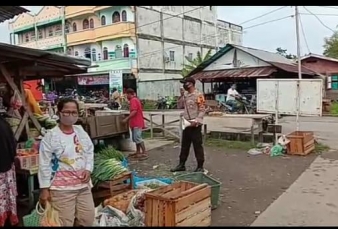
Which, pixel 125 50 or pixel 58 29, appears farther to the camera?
pixel 58 29

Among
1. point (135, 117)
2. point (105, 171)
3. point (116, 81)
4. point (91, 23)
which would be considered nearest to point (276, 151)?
point (135, 117)

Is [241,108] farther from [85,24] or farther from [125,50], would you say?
[85,24]

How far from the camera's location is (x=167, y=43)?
34.9m

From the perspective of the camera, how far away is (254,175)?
23.5 feet

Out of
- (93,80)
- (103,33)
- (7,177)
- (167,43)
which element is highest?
(103,33)

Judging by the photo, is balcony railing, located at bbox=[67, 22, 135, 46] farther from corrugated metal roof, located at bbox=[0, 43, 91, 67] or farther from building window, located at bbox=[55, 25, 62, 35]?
corrugated metal roof, located at bbox=[0, 43, 91, 67]

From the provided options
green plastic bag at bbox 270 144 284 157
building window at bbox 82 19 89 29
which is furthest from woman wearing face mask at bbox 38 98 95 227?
building window at bbox 82 19 89 29

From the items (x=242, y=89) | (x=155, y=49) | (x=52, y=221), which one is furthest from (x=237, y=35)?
(x=52, y=221)

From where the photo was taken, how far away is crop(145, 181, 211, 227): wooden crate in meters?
3.93

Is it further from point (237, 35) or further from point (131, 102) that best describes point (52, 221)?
point (237, 35)

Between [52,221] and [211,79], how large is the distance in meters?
19.3

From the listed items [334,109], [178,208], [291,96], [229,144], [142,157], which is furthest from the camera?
[334,109]

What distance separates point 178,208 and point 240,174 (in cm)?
357

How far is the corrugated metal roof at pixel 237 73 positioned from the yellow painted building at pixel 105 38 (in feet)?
33.0
